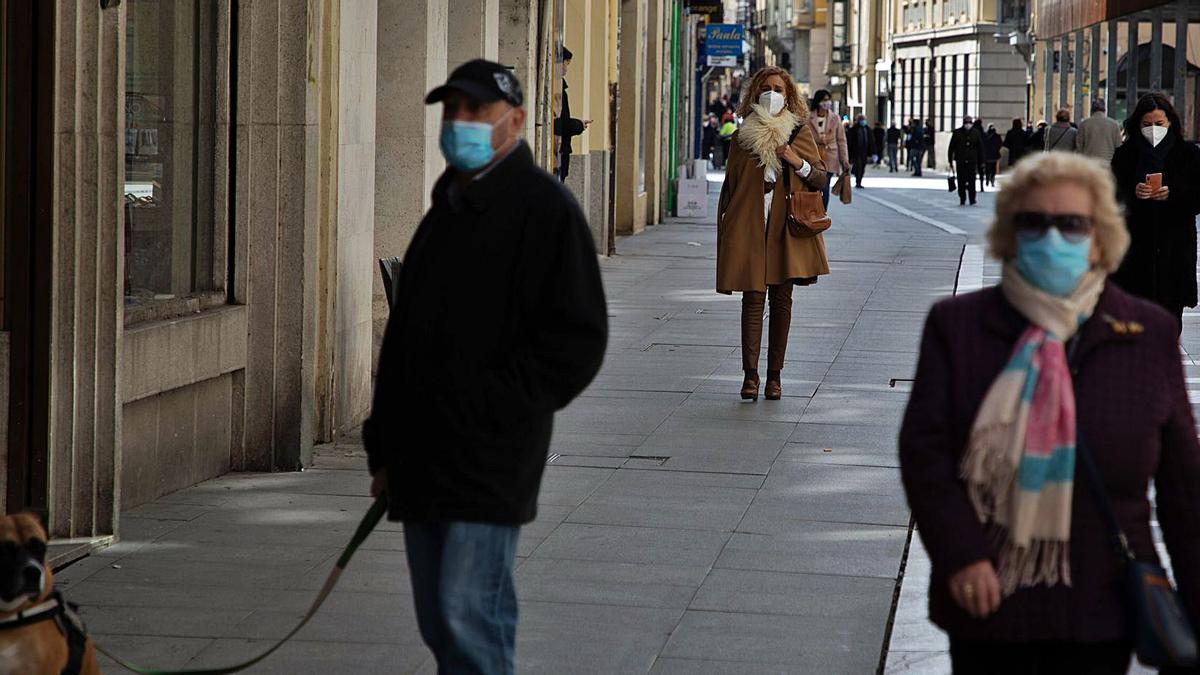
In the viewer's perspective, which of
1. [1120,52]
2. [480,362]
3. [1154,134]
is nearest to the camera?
[480,362]

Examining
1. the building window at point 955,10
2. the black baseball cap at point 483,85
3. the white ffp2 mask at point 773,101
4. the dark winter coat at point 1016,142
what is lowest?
the black baseball cap at point 483,85

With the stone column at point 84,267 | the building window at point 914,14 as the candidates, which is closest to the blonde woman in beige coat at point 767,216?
the stone column at point 84,267

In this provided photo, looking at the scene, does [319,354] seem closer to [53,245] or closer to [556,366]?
[53,245]

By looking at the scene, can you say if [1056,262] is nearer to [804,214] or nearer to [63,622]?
[63,622]

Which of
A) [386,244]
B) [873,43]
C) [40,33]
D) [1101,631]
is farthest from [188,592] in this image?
[873,43]

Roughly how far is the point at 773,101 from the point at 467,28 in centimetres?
275

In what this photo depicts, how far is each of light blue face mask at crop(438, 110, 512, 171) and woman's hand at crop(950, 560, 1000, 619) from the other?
146cm

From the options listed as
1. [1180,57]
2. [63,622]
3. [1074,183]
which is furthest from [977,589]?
[1180,57]

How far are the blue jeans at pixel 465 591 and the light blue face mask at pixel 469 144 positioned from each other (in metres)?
0.79

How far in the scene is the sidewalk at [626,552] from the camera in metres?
6.07

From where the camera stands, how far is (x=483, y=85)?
14.4 feet

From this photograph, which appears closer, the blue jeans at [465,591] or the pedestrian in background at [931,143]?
the blue jeans at [465,591]

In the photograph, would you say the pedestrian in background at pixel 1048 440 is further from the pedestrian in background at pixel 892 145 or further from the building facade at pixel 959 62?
the pedestrian in background at pixel 892 145

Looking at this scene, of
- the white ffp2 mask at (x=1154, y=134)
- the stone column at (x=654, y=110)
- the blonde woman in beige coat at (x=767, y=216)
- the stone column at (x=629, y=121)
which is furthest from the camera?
the stone column at (x=654, y=110)
